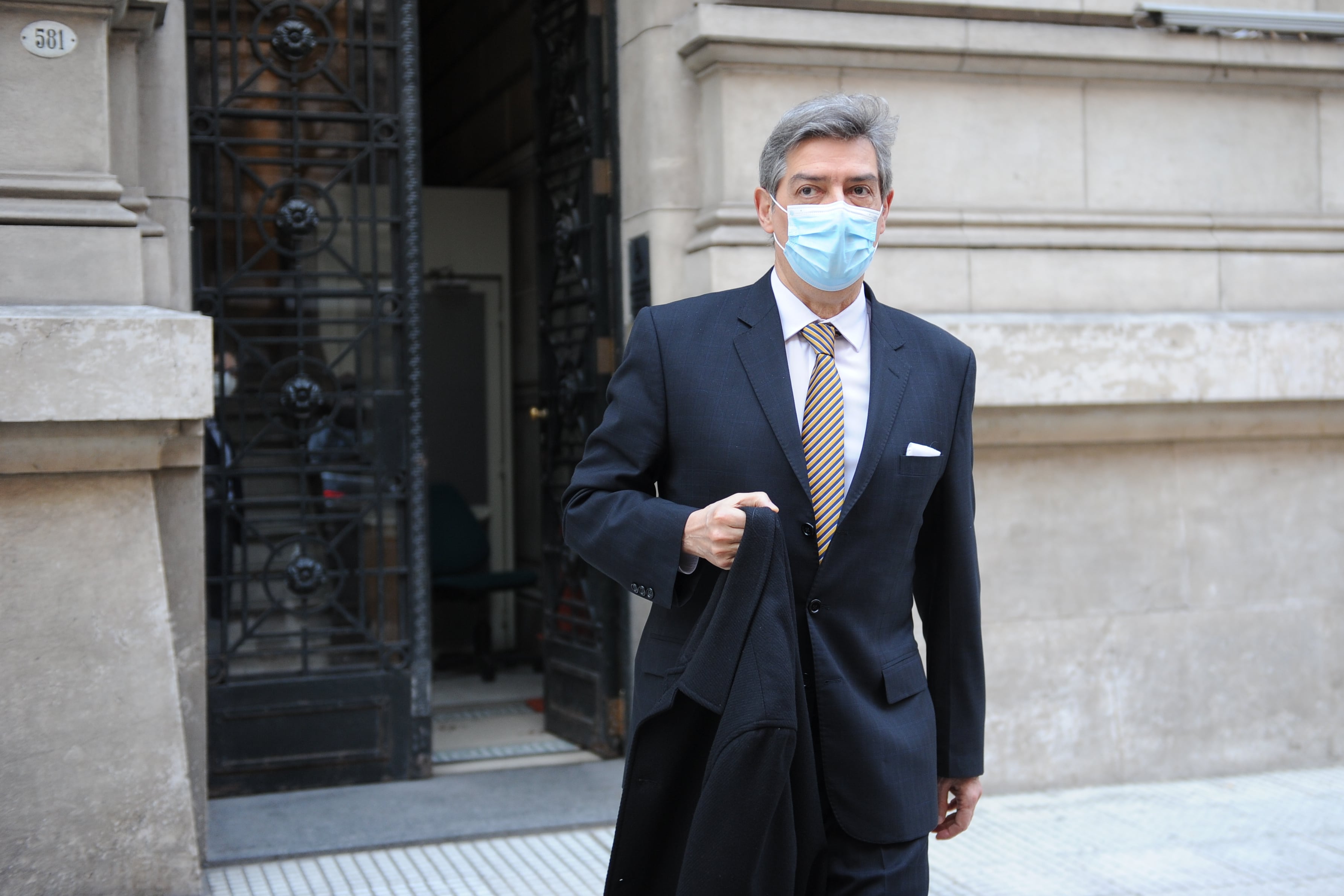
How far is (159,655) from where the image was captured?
4535 millimetres

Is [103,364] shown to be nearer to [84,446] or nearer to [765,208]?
[84,446]

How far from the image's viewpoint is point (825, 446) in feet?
8.63

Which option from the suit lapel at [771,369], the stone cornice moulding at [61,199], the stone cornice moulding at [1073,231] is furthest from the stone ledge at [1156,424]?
the stone cornice moulding at [61,199]

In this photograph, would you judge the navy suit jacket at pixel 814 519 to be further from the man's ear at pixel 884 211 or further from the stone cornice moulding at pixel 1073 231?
the stone cornice moulding at pixel 1073 231

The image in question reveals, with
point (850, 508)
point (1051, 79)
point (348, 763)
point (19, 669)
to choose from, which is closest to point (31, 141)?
point (19, 669)

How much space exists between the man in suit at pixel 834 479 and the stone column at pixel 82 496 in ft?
7.90

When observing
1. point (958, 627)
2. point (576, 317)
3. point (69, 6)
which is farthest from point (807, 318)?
point (576, 317)

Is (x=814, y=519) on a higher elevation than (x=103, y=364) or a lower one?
lower

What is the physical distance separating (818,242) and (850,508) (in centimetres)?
54

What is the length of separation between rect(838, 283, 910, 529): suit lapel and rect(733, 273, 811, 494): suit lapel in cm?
11

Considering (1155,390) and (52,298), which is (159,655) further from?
(1155,390)

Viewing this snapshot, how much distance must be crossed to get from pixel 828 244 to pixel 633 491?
63 cm

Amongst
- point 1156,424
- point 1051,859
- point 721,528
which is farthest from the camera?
point 1156,424

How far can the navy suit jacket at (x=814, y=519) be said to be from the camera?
8.39 feet
